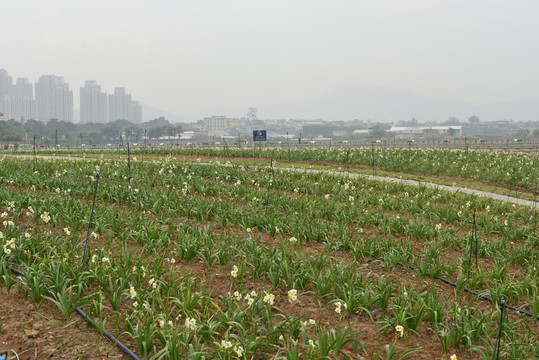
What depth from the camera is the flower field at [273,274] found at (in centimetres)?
412

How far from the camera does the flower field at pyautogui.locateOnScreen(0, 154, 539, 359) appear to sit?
13.5 feet

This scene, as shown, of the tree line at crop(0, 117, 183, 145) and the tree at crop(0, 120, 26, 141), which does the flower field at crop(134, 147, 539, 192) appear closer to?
the tree line at crop(0, 117, 183, 145)

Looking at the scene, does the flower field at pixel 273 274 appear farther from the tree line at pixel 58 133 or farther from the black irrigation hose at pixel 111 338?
the tree line at pixel 58 133

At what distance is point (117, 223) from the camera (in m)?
6.77

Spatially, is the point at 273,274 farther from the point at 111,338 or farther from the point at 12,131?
the point at 12,131

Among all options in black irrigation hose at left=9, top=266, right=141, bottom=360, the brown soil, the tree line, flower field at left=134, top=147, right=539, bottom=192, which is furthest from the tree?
black irrigation hose at left=9, top=266, right=141, bottom=360

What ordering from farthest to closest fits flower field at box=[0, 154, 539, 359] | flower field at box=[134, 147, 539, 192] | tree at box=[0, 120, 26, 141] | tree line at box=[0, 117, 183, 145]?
1. tree line at box=[0, 117, 183, 145]
2. tree at box=[0, 120, 26, 141]
3. flower field at box=[134, 147, 539, 192]
4. flower field at box=[0, 154, 539, 359]

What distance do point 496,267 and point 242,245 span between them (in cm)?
374

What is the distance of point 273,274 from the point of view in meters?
5.29

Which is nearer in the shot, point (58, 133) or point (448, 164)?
point (448, 164)

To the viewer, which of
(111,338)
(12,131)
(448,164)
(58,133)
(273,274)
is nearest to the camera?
(111,338)

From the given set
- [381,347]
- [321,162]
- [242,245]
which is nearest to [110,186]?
[242,245]

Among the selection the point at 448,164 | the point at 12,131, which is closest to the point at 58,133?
the point at 12,131

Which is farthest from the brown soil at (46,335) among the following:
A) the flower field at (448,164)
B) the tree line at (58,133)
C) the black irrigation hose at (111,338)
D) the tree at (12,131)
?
the tree at (12,131)
